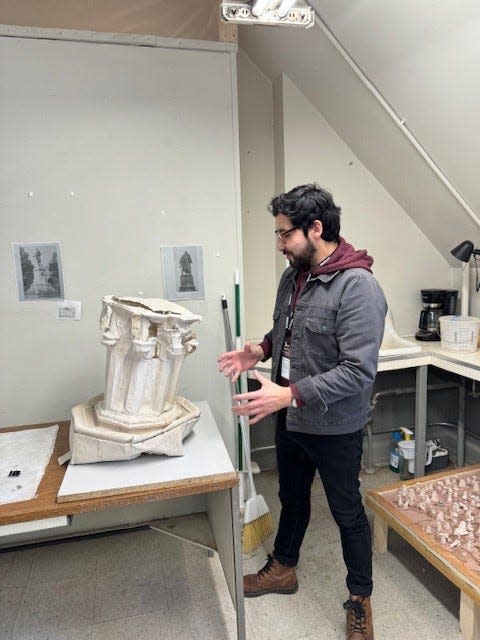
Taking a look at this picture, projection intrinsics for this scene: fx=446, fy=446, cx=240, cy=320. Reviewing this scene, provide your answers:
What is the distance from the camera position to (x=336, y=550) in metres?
2.09

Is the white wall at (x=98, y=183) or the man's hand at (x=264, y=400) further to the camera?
the white wall at (x=98, y=183)

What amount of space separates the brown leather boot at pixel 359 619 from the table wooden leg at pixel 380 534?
47 centimetres

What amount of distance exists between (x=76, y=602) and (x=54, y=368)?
97 centimetres

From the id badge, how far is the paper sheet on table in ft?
2.87

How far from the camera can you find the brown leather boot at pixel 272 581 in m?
1.82

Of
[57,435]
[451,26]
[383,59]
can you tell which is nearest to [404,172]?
[383,59]

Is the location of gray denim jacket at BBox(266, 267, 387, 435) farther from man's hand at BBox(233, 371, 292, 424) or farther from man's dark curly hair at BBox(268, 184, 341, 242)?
man's dark curly hair at BBox(268, 184, 341, 242)

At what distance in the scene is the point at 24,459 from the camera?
1.57 m

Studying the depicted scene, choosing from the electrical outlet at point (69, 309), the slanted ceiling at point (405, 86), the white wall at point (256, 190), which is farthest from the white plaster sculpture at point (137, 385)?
the slanted ceiling at point (405, 86)

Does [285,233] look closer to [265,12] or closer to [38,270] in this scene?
[265,12]

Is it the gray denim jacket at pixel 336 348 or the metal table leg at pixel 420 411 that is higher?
the gray denim jacket at pixel 336 348

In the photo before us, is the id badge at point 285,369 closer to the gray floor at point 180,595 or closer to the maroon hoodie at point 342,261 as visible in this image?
the maroon hoodie at point 342,261

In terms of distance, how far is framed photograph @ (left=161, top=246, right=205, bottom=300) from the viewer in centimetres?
206

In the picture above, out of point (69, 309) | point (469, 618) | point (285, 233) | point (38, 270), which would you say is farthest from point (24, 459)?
point (469, 618)
